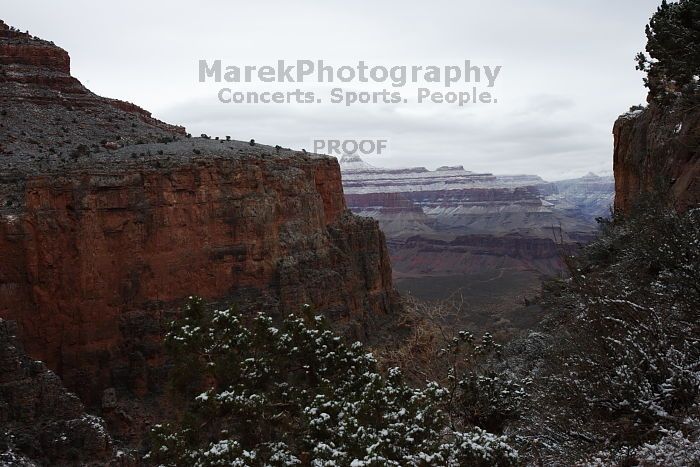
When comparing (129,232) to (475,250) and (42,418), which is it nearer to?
(42,418)

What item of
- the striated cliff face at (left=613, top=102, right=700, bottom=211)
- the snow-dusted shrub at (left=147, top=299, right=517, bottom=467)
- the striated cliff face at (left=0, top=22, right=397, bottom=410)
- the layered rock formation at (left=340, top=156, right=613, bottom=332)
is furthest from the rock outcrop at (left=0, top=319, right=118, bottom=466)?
the layered rock formation at (left=340, top=156, right=613, bottom=332)

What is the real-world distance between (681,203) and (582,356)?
989cm

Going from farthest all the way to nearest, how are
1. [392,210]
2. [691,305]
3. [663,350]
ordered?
[392,210] < [691,305] < [663,350]

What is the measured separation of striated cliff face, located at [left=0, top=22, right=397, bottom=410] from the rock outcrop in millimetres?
6152

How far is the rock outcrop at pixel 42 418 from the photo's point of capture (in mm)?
16375

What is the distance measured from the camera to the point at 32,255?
2316cm

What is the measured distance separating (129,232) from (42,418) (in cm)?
1026

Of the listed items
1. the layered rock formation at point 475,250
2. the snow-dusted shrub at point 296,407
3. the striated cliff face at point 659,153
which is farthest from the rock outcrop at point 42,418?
the layered rock formation at point 475,250

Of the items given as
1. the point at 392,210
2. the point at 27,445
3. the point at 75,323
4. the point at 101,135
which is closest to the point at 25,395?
the point at 27,445

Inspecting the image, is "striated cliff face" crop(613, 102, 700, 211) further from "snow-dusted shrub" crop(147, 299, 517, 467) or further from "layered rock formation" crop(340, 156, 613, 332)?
"layered rock formation" crop(340, 156, 613, 332)

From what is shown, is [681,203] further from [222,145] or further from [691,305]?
[222,145]

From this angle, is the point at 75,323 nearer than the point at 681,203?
No

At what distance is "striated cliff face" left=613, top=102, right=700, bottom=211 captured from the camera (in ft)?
60.4

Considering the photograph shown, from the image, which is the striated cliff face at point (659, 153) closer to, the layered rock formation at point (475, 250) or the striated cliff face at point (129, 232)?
the striated cliff face at point (129, 232)
